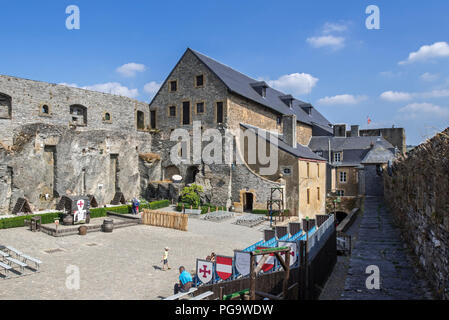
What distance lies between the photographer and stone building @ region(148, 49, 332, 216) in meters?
28.6

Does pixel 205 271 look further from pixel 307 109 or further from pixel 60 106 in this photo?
pixel 307 109

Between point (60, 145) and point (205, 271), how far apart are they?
21.7 metres

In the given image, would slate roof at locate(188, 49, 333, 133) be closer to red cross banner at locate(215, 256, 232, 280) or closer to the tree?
the tree

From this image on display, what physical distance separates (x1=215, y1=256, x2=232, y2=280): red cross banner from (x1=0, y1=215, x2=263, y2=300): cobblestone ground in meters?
2.66

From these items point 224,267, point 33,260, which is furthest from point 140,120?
point 224,267

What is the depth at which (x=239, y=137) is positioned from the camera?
104 ft

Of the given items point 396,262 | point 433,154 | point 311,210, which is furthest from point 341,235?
point 311,210

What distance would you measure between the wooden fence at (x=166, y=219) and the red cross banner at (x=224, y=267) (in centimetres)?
1189

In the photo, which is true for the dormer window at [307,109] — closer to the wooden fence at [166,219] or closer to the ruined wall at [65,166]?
the ruined wall at [65,166]

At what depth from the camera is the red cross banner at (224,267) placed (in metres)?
9.12
